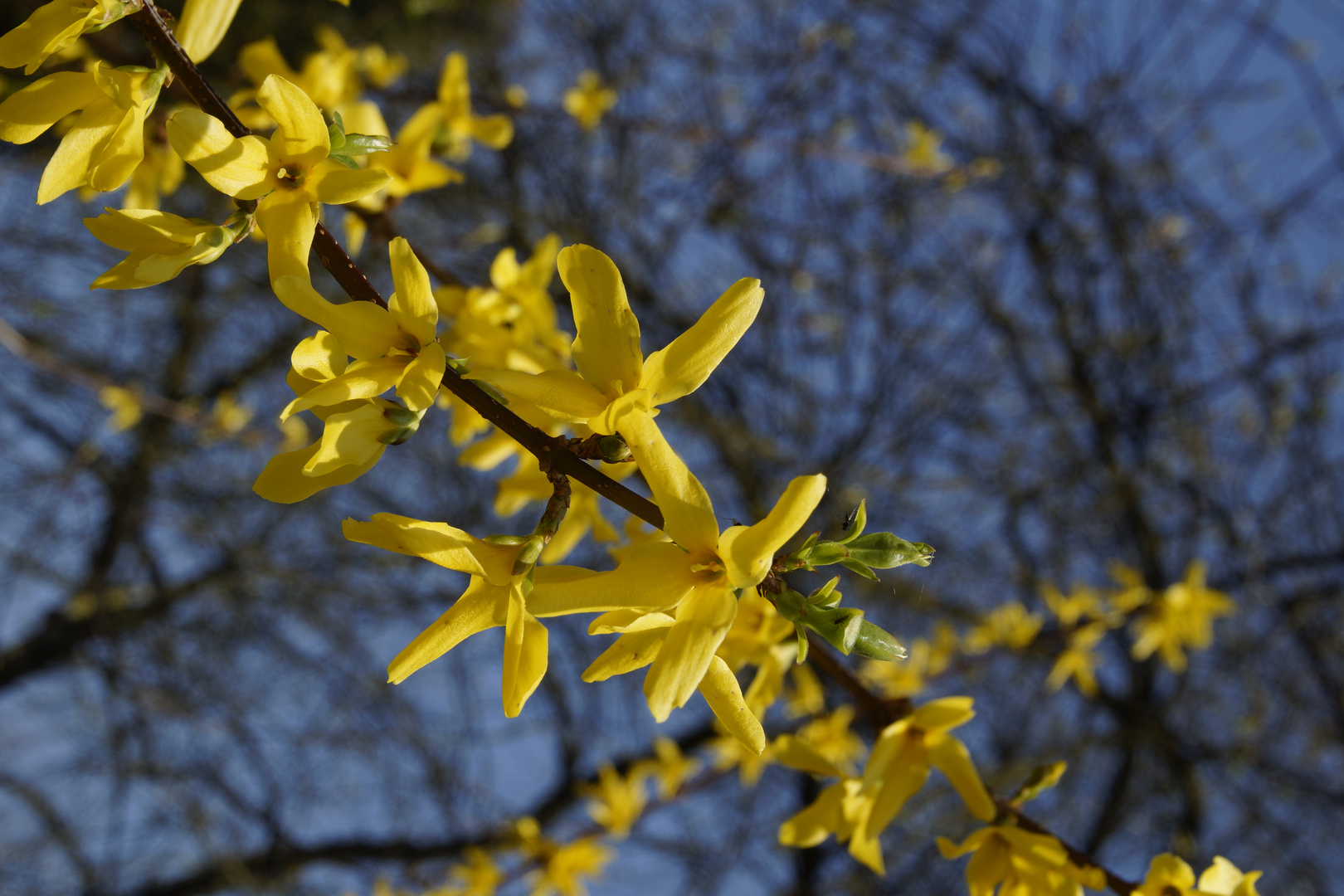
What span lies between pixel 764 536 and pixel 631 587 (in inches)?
4.9

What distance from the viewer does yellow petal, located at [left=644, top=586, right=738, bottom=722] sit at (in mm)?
672

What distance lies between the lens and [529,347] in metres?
1.26

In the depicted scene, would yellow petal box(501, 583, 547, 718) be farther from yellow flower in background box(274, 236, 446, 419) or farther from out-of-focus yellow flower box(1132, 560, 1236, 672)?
out-of-focus yellow flower box(1132, 560, 1236, 672)

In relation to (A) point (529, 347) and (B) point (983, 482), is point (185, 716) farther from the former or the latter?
(B) point (983, 482)

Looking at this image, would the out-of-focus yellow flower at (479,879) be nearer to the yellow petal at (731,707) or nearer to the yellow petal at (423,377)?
the yellow petal at (731,707)

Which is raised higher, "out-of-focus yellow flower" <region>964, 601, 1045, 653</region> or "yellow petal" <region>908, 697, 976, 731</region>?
"yellow petal" <region>908, 697, 976, 731</region>

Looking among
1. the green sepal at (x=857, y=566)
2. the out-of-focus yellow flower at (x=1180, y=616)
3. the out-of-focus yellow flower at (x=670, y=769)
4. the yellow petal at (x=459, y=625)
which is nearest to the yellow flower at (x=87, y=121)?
the yellow petal at (x=459, y=625)

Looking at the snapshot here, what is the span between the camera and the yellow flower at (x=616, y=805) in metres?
2.68

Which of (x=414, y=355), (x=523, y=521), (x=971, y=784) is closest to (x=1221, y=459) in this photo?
(x=523, y=521)

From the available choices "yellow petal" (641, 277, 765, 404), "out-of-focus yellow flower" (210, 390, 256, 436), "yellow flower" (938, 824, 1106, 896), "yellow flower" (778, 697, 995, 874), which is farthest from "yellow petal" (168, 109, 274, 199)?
"out-of-focus yellow flower" (210, 390, 256, 436)

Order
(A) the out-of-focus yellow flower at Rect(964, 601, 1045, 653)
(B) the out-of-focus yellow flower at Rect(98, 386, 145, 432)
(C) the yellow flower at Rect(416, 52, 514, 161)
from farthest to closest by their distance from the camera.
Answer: (B) the out-of-focus yellow flower at Rect(98, 386, 145, 432) < (A) the out-of-focus yellow flower at Rect(964, 601, 1045, 653) < (C) the yellow flower at Rect(416, 52, 514, 161)

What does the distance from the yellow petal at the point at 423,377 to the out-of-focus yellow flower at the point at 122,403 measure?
3.45 m

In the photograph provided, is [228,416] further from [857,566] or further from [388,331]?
[857,566]

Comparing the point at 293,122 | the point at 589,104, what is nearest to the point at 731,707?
the point at 293,122
